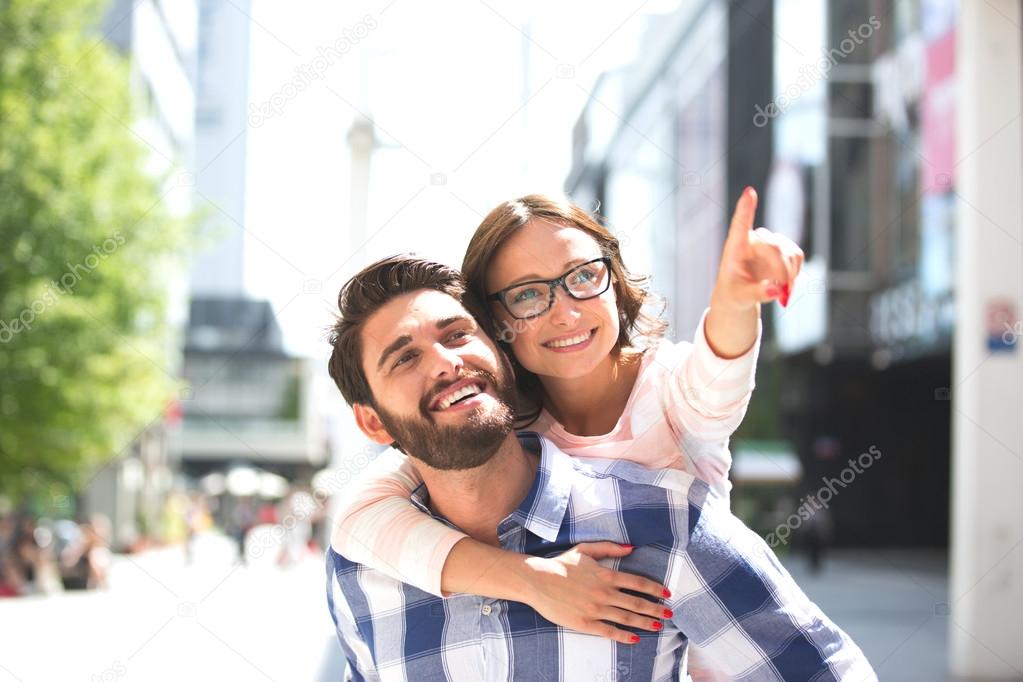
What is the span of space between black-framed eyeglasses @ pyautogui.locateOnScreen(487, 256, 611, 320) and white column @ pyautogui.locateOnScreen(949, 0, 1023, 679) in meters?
7.28

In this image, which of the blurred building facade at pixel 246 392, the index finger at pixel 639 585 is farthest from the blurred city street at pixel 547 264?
the blurred building facade at pixel 246 392

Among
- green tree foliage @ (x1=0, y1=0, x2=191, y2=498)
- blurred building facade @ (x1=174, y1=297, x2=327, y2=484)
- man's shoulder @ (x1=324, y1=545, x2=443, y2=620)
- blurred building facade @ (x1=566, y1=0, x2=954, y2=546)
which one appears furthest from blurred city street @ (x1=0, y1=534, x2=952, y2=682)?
blurred building facade @ (x1=174, y1=297, x2=327, y2=484)

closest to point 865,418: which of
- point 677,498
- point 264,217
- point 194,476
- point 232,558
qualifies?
point 232,558

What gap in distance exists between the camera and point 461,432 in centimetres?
217

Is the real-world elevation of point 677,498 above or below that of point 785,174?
below

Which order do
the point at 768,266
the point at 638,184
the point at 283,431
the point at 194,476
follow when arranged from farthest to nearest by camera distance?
1. the point at 194,476
2. the point at 283,431
3. the point at 638,184
4. the point at 768,266

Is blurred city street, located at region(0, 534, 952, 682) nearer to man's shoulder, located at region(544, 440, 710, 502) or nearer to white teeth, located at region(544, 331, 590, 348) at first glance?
white teeth, located at region(544, 331, 590, 348)

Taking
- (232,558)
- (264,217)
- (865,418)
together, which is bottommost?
(232,558)

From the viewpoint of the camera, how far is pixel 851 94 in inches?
923

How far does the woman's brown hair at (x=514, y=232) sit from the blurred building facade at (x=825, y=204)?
1617 centimetres

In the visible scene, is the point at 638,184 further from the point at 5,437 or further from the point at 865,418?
the point at 5,437

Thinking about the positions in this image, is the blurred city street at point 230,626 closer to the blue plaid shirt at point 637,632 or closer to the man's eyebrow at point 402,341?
the blue plaid shirt at point 637,632

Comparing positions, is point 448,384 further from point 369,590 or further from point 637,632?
point 637,632

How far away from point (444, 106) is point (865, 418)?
2030 cm
